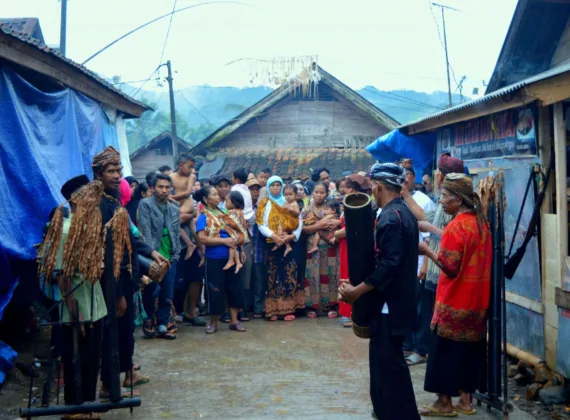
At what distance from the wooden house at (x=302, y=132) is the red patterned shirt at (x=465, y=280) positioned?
533 inches

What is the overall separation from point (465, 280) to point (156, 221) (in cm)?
392

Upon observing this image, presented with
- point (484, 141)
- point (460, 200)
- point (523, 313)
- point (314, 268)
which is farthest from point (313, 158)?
point (460, 200)

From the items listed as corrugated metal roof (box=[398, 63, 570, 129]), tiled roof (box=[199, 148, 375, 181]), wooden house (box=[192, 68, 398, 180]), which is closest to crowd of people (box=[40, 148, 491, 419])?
corrugated metal roof (box=[398, 63, 570, 129])

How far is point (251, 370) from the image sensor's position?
20.6 ft

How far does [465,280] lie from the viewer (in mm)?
4746

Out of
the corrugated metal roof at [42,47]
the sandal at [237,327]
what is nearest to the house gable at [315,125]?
the corrugated metal roof at [42,47]

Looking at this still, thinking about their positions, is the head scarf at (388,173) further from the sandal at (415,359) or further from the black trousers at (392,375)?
the sandal at (415,359)

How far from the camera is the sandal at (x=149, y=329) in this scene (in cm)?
762

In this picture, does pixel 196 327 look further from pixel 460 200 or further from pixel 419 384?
pixel 460 200

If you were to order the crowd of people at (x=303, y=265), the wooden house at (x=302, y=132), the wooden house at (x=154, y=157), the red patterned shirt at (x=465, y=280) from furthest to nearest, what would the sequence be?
the wooden house at (x=154, y=157)
the wooden house at (x=302, y=132)
the red patterned shirt at (x=465, y=280)
the crowd of people at (x=303, y=265)

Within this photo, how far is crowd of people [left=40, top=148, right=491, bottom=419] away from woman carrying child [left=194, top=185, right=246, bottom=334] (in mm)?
16

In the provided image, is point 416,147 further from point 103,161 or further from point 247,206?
point 103,161

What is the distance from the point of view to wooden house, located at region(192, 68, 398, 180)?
61.1 ft

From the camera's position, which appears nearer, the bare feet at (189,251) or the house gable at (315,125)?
the bare feet at (189,251)
